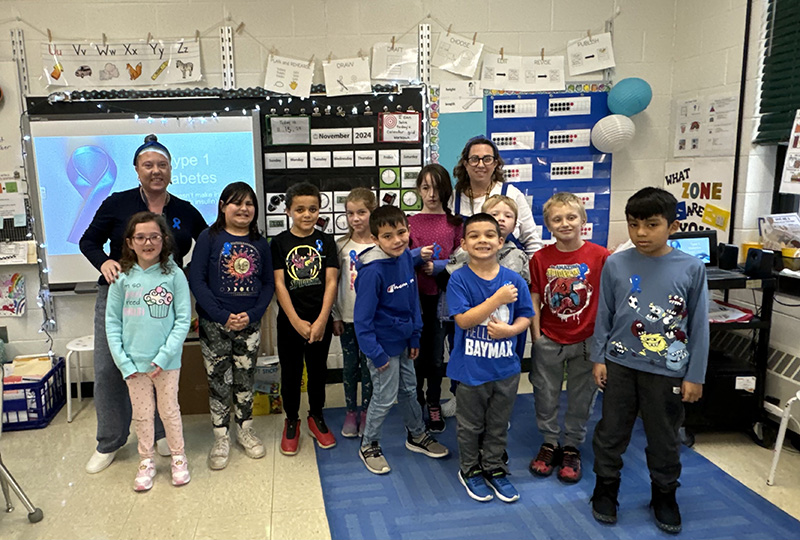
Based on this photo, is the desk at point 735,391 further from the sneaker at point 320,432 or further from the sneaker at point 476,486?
the sneaker at point 320,432

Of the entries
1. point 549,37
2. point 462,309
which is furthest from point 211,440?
point 549,37

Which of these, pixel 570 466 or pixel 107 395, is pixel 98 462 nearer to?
pixel 107 395

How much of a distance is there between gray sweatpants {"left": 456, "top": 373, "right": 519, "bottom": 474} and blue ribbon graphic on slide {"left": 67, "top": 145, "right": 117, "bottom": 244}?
2402 mm

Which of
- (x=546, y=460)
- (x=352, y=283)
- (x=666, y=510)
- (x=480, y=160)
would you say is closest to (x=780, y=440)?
(x=666, y=510)

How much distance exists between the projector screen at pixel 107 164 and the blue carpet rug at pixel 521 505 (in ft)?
5.78

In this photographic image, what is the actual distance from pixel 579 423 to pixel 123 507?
6.35ft

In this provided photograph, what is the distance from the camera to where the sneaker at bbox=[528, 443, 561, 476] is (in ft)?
7.77

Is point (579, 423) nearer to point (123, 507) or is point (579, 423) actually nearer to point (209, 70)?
point (123, 507)

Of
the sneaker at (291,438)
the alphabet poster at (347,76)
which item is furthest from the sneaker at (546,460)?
the alphabet poster at (347,76)

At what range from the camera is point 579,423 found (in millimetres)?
2363

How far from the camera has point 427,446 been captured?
2564 millimetres

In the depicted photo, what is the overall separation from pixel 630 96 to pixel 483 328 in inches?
77.7

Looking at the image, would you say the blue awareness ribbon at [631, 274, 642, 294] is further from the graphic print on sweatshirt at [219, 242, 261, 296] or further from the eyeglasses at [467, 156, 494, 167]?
the graphic print on sweatshirt at [219, 242, 261, 296]

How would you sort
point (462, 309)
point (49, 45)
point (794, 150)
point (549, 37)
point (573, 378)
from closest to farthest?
point (462, 309) < point (573, 378) < point (794, 150) < point (49, 45) < point (549, 37)
